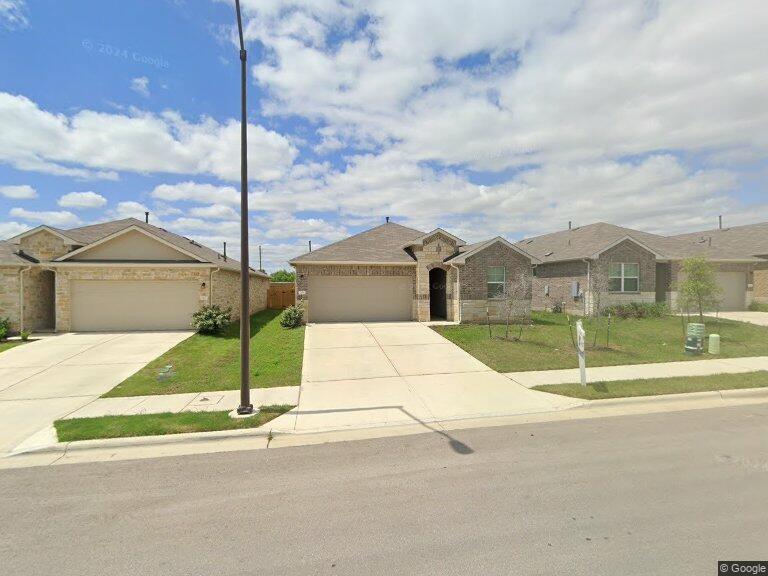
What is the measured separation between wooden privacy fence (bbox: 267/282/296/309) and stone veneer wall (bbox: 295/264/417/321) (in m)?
9.96

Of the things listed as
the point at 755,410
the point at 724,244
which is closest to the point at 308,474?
the point at 755,410

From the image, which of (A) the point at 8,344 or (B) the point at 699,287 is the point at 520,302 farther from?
(A) the point at 8,344

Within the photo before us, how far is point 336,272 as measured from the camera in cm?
1853

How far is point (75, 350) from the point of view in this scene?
12.7 meters

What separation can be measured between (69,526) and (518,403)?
23.6 feet

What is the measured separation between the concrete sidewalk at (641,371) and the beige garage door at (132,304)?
46.6ft

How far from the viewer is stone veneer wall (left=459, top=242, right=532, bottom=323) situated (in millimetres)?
17578

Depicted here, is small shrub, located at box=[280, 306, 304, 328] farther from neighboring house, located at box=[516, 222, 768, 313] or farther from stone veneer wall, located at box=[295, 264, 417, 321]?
neighboring house, located at box=[516, 222, 768, 313]

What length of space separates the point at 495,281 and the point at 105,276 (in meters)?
17.7

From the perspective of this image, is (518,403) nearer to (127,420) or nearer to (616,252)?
(127,420)

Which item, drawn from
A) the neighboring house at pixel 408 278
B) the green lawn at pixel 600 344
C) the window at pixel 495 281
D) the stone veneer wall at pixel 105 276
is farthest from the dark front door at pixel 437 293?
the stone veneer wall at pixel 105 276

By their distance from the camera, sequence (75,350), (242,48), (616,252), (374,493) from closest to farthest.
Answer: (374,493)
(242,48)
(75,350)
(616,252)

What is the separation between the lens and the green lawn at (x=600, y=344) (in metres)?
11.0

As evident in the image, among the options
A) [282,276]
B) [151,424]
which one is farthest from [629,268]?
[282,276]
